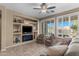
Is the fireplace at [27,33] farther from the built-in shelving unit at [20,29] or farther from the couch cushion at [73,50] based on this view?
the couch cushion at [73,50]

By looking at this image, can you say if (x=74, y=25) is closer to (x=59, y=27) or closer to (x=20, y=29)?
(x=59, y=27)

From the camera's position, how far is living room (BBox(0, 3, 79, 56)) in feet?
7.16

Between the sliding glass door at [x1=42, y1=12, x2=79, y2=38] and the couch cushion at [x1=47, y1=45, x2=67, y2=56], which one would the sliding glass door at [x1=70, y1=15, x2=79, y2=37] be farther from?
the couch cushion at [x1=47, y1=45, x2=67, y2=56]

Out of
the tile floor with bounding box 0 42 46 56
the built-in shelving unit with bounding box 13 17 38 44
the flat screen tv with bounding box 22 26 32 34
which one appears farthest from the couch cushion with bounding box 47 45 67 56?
the flat screen tv with bounding box 22 26 32 34

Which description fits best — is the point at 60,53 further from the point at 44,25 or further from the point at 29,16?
the point at 29,16

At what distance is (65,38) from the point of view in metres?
2.27

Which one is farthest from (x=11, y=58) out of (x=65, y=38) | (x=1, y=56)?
(x=65, y=38)

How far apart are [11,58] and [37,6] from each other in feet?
3.77

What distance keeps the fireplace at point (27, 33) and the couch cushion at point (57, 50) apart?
1.54 ft

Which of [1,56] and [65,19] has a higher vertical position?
[65,19]

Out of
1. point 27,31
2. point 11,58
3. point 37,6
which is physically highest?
point 37,6

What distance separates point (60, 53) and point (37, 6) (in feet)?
3.34

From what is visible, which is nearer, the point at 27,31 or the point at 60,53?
the point at 60,53

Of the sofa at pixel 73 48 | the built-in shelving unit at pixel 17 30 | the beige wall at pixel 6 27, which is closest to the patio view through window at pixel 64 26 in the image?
the sofa at pixel 73 48
